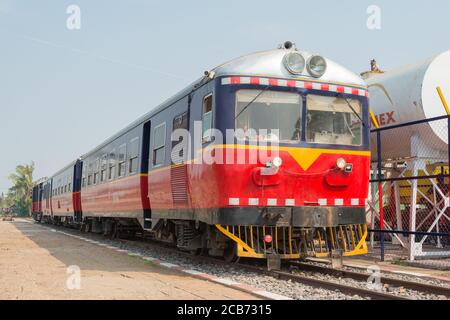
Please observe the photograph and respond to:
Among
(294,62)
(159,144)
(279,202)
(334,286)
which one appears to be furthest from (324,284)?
(159,144)

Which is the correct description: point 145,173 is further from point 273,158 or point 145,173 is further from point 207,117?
point 273,158

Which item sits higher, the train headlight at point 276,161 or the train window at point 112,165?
the train window at point 112,165

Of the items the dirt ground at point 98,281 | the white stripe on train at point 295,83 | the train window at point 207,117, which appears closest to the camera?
the dirt ground at point 98,281

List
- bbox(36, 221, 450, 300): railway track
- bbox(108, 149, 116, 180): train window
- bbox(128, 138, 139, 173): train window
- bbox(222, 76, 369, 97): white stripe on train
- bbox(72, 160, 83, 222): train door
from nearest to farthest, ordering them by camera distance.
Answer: bbox(36, 221, 450, 300): railway track
bbox(222, 76, 369, 97): white stripe on train
bbox(128, 138, 139, 173): train window
bbox(108, 149, 116, 180): train window
bbox(72, 160, 83, 222): train door

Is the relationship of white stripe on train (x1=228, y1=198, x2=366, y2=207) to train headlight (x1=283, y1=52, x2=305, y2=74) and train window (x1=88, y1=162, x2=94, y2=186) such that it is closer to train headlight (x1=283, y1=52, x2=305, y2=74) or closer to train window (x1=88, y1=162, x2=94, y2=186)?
train headlight (x1=283, y1=52, x2=305, y2=74)

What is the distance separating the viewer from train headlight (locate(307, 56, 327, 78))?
8367 mm

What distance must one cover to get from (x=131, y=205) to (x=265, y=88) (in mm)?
5666

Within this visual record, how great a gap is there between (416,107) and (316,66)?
10.8ft

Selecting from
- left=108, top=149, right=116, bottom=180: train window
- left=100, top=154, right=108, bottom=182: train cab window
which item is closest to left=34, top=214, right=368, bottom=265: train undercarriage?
left=108, top=149, right=116, bottom=180: train window

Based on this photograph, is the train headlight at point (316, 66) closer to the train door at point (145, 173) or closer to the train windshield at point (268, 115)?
the train windshield at point (268, 115)

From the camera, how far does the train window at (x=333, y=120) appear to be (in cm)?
829

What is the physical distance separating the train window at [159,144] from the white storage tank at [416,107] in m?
4.90

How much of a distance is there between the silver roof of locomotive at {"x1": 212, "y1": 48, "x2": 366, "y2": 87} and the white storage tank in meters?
2.61


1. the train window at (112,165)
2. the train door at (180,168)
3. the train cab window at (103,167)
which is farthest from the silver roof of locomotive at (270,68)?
the train cab window at (103,167)
